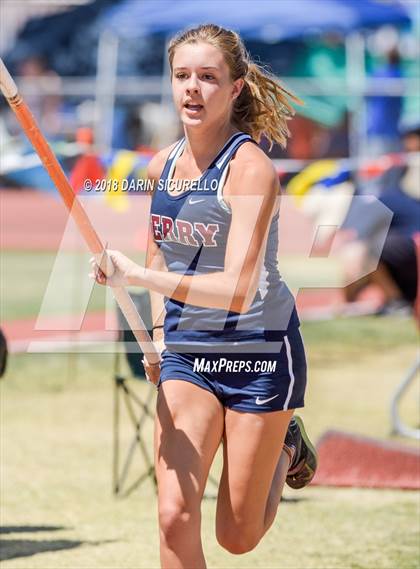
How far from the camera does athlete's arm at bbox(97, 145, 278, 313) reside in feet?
14.2

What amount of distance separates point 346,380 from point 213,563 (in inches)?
194

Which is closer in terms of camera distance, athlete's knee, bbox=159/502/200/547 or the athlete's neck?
athlete's knee, bbox=159/502/200/547

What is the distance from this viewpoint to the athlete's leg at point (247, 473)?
183 inches

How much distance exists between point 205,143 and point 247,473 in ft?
4.00

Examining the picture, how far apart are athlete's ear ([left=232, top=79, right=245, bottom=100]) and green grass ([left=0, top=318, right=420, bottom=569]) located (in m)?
2.40

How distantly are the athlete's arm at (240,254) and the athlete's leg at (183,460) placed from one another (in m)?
0.37

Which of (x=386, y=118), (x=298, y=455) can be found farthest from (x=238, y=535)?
(x=386, y=118)

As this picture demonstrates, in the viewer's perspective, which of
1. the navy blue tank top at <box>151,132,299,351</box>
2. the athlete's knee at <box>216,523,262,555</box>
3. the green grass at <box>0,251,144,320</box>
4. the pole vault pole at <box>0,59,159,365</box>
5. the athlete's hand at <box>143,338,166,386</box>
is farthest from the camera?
the green grass at <box>0,251,144,320</box>

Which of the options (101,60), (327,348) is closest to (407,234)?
(327,348)

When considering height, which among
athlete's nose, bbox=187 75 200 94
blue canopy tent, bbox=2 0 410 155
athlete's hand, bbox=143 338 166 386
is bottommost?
blue canopy tent, bbox=2 0 410 155

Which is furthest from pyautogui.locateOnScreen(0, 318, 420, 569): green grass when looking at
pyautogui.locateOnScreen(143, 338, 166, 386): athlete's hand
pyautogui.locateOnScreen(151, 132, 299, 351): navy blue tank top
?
pyautogui.locateOnScreen(151, 132, 299, 351): navy blue tank top

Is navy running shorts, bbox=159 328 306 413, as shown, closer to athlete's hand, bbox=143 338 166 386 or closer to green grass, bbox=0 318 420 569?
athlete's hand, bbox=143 338 166 386

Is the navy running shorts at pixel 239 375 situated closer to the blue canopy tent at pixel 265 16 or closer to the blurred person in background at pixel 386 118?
the blurred person in background at pixel 386 118

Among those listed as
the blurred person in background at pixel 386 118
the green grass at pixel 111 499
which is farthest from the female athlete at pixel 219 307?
the blurred person in background at pixel 386 118
